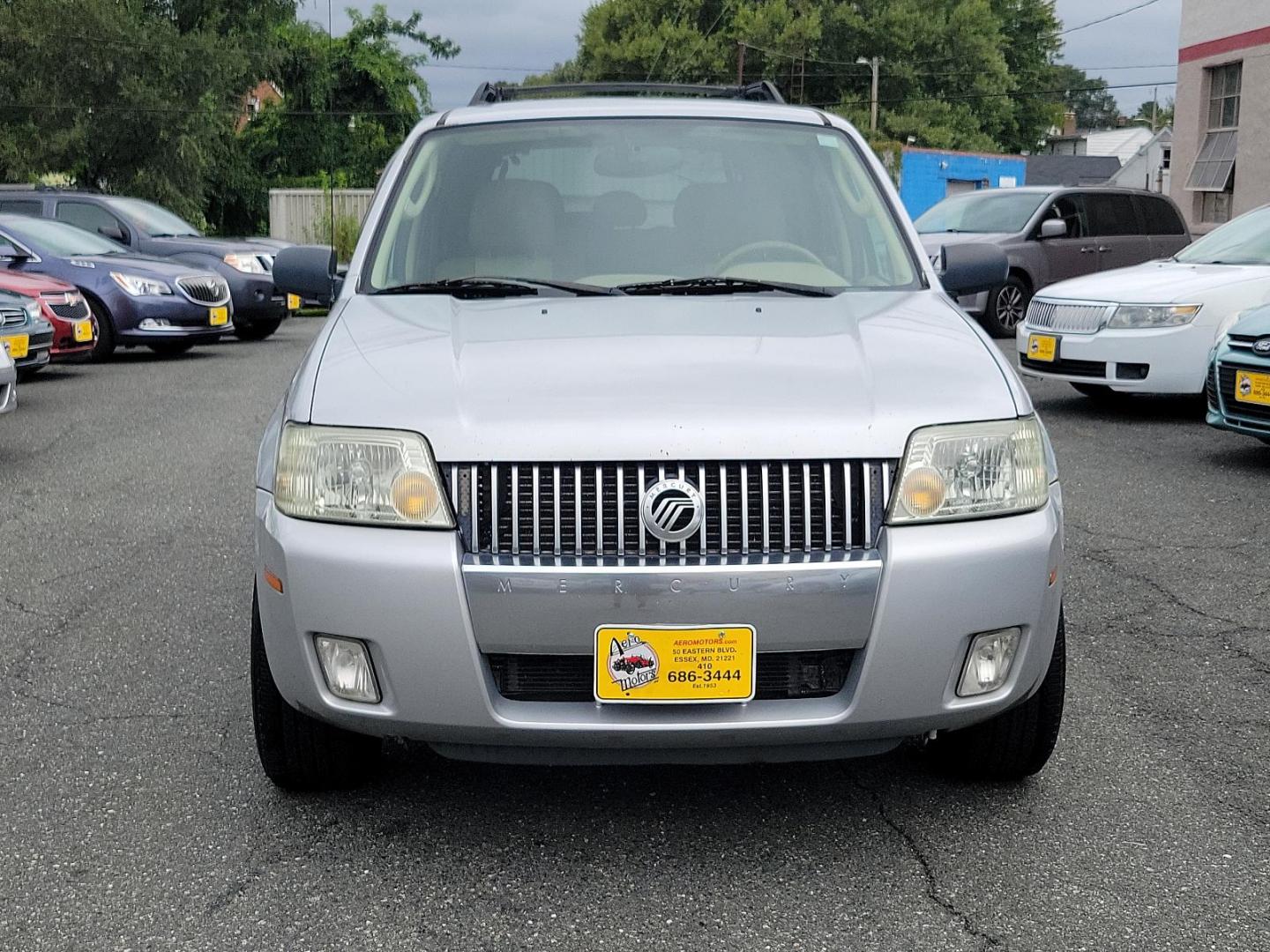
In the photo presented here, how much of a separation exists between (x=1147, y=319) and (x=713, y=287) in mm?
6600

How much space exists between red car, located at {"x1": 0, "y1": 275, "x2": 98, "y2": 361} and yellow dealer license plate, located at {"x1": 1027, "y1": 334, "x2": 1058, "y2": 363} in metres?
7.75

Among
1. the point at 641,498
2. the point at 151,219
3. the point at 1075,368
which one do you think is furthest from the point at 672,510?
the point at 151,219

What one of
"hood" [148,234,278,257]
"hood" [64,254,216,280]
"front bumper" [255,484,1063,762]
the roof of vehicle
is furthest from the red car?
"front bumper" [255,484,1063,762]

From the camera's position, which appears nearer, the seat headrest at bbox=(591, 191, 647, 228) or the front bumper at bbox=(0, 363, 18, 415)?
the seat headrest at bbox=(591, 191, 647, 228)

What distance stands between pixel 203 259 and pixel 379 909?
572 inches

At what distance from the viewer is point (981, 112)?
68.6m

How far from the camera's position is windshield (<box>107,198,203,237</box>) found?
55.4 ft

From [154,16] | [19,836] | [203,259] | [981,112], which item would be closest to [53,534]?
[19,836]

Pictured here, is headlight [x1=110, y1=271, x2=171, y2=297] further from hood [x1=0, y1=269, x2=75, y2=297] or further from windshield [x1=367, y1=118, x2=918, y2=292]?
windshield [x1=367, y1=118, x2=918, y2=292]

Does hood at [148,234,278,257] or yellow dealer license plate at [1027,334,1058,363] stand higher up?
hood at [148,234,278,257]

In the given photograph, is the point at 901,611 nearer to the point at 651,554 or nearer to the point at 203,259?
the point at 651,554

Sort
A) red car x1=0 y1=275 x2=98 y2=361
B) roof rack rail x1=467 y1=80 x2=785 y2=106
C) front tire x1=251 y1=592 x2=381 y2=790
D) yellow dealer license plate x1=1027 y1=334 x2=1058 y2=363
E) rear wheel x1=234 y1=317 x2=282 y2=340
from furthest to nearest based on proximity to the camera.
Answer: rear wheel x1=234 y1=317 x2=282 y2=340, red car x1=0 y1=275 x2=98 y2=361, yellow dealer license plate x1=1027 y1=334 x2=1058 y2=363, roof rack rail x1=467 y1=80 x2=785 y2=106, front tire x1=251 y1=592 x2=381 y2=790

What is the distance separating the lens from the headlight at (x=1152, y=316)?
9.61m

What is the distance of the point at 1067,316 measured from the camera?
10164mm
